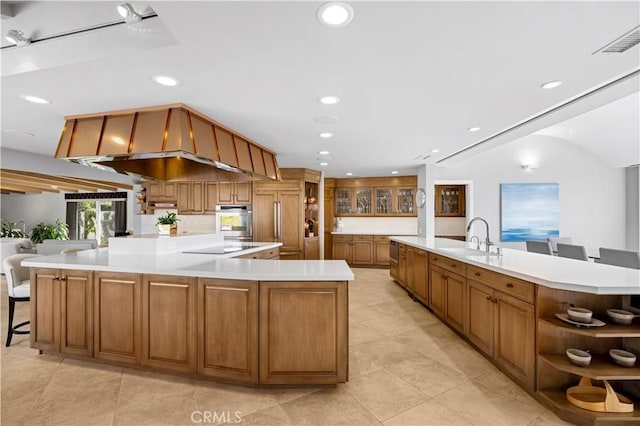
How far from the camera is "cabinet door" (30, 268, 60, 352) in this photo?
2.67 meters

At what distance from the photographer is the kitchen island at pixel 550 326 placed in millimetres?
1810

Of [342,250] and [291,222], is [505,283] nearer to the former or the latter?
[291,222]

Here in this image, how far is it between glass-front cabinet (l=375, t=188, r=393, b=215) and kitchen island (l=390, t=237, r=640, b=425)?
197 inches

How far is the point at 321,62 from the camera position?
1.93 metres

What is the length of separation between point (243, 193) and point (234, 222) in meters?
0.63

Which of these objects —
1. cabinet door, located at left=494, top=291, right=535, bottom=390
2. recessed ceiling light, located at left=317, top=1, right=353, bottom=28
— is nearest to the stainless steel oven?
cabinet door, located at left=494, top=291, right=535, bottom=390

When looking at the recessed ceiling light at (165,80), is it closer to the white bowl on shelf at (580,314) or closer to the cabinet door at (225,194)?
the white bowl on shelf at (580,314)

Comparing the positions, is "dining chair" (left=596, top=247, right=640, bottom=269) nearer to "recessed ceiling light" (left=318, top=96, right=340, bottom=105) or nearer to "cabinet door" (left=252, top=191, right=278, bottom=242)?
"recessed ceiling light" (left=318, top=96, right=340, bottom=105)

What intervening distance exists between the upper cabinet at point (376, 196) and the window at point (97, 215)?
7.40 m

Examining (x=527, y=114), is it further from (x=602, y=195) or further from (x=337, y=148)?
(x=602, y=195)

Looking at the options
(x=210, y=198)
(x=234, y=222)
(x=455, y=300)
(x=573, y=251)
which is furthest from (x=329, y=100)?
(x=210, y=198)

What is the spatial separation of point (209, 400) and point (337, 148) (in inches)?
141

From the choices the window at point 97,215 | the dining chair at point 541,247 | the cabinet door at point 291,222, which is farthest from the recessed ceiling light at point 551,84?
the window at point 97,215

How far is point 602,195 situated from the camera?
21.1 feet
